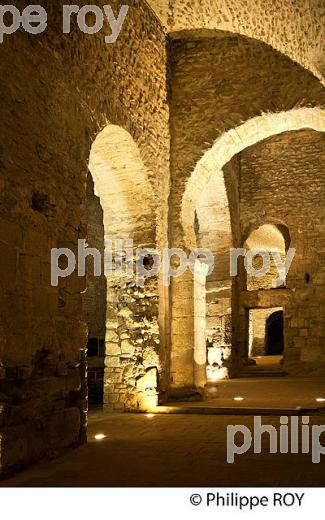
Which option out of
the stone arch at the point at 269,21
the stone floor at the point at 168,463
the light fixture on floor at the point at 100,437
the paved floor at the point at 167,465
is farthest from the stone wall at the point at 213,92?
the paved floor at the point at 167,465

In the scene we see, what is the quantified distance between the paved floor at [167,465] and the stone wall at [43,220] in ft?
0.92

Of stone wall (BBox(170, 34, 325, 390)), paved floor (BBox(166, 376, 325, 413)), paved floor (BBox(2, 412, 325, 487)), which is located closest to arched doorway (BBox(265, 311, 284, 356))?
paved floor (BBox(166, 376, 325, 413))

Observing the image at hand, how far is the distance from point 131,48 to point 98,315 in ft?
31.6

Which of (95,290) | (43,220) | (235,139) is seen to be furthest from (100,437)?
(95,290)

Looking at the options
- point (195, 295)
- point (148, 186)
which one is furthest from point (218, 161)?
point (195, 295)

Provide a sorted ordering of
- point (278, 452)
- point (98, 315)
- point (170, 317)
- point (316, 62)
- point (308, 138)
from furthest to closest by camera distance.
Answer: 1. point (98, 315)
2. point (308, 138)
3. point (170, 317)
4. point (316, 62)
5. point (278, 452)

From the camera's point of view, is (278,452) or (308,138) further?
(308,138)

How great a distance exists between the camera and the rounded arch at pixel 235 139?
7910mm

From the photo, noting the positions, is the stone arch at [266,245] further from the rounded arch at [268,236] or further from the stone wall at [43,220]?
the stone wall at [43,220]

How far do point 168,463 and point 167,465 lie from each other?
0.22 feet

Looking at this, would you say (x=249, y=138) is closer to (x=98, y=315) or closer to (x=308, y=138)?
(x=308, y=138)

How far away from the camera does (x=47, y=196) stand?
4703mm

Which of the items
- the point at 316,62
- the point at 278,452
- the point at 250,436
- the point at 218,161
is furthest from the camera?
the point at 218,161

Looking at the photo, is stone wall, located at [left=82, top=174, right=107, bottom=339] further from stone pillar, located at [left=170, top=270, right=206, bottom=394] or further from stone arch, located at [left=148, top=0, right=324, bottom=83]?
stone arch, located at [left=148, top=0, right=324, bottom=83]
